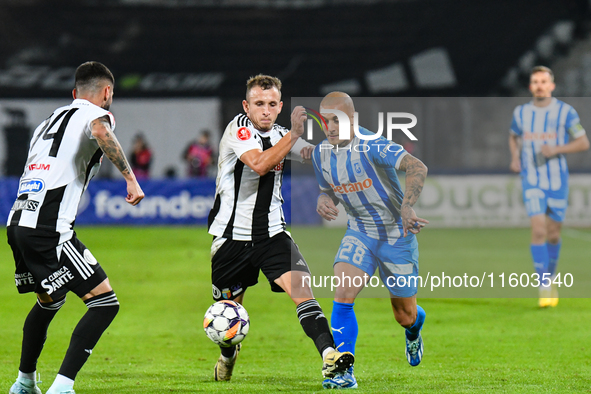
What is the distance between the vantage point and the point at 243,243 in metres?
5.39

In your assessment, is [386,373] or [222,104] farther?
[222,104]

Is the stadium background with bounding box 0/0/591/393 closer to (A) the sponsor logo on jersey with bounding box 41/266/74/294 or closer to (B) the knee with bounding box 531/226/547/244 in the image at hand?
(B) the knee with bounding box 531/226/547/244

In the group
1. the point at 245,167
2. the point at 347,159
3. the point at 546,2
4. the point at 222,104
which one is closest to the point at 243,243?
the point at 245,167

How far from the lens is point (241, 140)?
5.22m

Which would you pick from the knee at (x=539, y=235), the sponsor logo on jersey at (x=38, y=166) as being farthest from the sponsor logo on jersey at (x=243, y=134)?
the knee at (x=539, y=235)

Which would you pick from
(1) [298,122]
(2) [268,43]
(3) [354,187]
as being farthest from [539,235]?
(2) [268,43]

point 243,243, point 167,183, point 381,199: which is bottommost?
point 243,243

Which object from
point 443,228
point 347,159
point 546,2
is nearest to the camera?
point 347,159

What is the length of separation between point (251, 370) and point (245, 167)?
63.1 inches

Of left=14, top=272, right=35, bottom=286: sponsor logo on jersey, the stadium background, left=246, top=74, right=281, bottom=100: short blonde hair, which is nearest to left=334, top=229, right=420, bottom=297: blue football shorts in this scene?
left=246, top=74, right=281, bottom=100: short blonde hair

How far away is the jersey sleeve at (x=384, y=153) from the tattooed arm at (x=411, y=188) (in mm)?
57

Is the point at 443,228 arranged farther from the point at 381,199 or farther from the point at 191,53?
the point at 191,53

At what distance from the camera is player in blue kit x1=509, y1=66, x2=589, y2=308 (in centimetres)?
895

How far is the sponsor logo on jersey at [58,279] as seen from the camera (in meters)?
4.70
